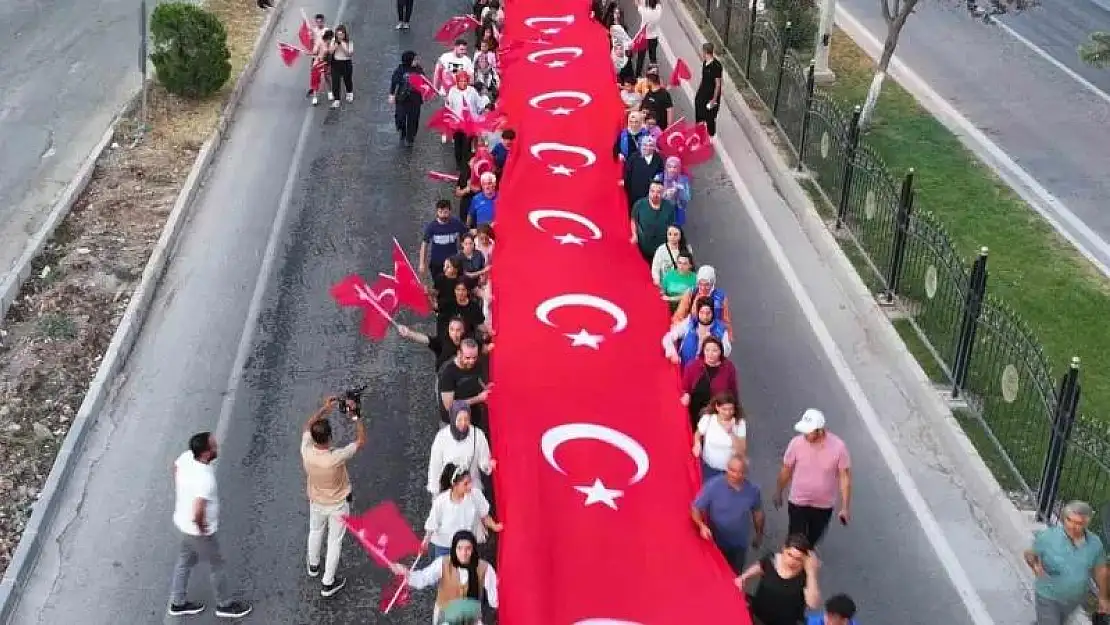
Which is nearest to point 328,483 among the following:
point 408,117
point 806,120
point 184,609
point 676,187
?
point 184,609

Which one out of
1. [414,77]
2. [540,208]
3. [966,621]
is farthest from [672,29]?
[966,621]

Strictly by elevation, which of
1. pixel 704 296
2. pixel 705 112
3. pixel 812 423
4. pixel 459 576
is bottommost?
pixel 705 112

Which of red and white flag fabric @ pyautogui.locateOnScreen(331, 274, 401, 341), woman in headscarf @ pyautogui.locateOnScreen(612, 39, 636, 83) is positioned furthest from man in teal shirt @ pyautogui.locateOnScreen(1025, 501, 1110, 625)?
woman in headscarf @ pyautogui.locateOnScreen(612, 39, 636, 83)

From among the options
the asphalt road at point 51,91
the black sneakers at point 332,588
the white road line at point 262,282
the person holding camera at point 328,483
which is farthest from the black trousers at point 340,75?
the black sneakers at point 332,588

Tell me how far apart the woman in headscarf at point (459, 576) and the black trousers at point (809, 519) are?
2.57m

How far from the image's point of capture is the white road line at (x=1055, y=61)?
23.3m

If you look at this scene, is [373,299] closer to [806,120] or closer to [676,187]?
[676,187]

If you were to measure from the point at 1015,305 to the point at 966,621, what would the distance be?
19.8ft

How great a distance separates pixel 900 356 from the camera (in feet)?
44.1

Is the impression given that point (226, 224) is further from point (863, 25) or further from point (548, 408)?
point (863, 25)

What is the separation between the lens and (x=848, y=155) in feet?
52.1

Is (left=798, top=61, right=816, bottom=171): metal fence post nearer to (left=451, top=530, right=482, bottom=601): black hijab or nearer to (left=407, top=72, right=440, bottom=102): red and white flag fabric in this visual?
(left=407, top=72, right=440, bottom=102): red and white flag fabric

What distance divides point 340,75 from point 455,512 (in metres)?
12.5

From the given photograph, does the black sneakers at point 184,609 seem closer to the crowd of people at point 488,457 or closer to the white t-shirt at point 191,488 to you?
the crowd of people at point 488,457
